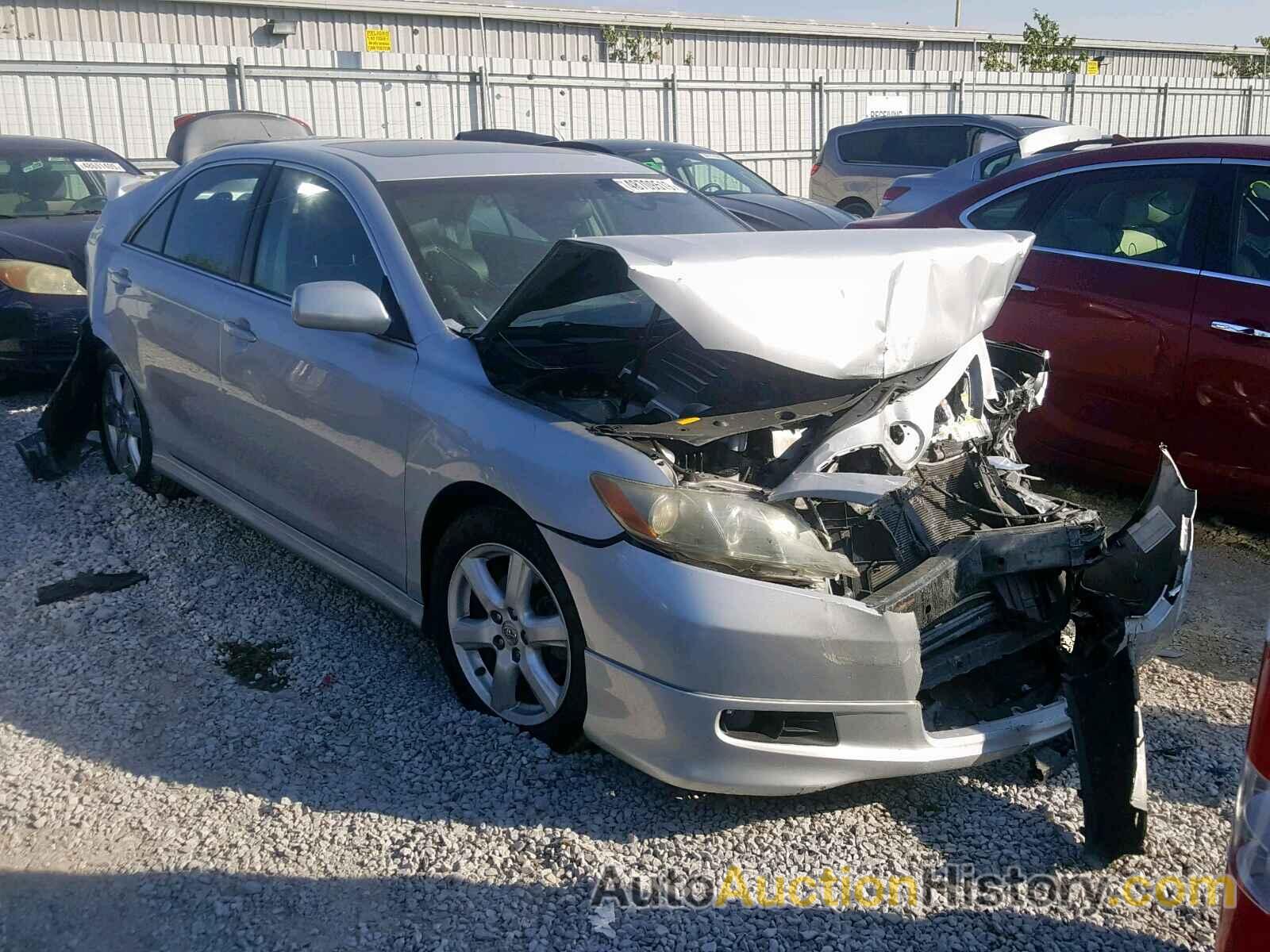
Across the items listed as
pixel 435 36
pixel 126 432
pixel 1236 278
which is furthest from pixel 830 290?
pixel 435 36

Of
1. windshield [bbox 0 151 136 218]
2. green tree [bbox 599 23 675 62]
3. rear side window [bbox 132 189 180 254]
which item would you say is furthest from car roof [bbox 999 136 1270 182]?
green tree [bbox 599 23 675 62]

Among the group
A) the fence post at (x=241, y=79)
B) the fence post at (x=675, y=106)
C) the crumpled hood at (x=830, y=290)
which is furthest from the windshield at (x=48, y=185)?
the fence post at (x=675, y=106)

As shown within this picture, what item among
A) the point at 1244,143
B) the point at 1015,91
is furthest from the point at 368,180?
the point at 1015,91

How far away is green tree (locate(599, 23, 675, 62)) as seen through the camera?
25.9 m

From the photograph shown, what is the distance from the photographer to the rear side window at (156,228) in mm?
5172

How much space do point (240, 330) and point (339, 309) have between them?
0.94 m

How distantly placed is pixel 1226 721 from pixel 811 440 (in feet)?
5.11

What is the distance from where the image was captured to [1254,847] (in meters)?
1.68

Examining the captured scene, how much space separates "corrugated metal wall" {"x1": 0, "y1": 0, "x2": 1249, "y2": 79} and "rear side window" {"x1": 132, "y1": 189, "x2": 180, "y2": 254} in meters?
15.5

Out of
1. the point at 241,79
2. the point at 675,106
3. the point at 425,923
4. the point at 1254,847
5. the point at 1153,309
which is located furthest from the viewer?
the point at 675,106

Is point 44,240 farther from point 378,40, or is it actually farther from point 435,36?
point 435,36

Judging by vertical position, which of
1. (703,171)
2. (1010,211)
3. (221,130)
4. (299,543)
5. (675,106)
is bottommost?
(299,543)

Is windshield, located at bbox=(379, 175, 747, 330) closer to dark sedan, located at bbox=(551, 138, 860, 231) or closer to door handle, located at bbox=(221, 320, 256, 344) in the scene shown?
door handle, located at bbox=(221, 320, 256, 344)

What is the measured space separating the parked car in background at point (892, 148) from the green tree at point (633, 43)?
11343 millimetres
